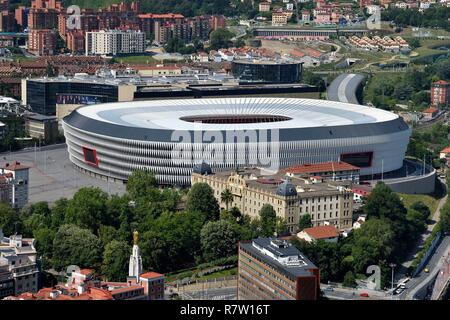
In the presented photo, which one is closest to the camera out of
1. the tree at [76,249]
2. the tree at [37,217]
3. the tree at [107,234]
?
the tree at [76,249]

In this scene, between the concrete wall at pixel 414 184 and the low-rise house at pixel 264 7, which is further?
the low-rise house at pixel 264 7

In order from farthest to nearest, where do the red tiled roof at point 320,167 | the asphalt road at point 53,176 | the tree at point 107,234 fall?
the asphalt road at point 53,176 < the red tiled roof at point 320,167 < the tree at point 107,234

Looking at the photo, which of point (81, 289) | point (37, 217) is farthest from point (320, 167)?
point (81, 289)

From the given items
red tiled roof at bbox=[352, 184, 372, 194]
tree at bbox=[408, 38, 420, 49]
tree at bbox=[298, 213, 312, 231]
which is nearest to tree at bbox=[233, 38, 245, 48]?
tree at bbox=[408, 38, 420, 49]

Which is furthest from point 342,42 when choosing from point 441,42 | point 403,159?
point 403,159

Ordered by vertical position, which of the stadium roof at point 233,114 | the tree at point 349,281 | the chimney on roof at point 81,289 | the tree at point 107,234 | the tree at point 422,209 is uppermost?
the chimney on roof at point 81,289

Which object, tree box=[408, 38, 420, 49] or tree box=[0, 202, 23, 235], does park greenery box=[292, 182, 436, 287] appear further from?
tree box=[408, 38, 420, 49]

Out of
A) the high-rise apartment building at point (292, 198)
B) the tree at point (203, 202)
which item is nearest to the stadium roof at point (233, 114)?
the high-rise apartment building at point (292, 198)

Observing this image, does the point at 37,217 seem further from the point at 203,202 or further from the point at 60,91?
the point at 60,91

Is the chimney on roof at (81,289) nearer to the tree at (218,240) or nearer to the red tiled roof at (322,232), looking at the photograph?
the tree at (218,240)
